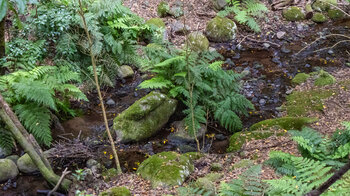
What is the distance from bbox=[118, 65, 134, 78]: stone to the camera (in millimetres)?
6526

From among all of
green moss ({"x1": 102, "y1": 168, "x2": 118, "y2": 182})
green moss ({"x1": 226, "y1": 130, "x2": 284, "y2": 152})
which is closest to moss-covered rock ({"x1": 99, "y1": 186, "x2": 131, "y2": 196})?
green moss ({"x1": 102, "y1": 168, "x2": 118, "y2": 182})

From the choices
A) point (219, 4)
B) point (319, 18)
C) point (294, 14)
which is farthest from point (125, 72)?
point (319, 18)

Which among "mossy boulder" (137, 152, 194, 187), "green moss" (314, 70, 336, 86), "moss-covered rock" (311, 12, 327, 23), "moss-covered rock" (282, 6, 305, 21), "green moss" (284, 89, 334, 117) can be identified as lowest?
"green moss" (284, 89, 334, 117)

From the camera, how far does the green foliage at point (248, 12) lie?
8172mm

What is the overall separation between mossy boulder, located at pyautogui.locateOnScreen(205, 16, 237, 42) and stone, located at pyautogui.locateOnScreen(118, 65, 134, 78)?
8.84 feet

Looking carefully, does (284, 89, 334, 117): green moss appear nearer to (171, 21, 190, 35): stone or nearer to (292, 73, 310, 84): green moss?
(292, 73, 310, 84): green moss

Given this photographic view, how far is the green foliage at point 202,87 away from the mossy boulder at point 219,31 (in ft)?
9.38

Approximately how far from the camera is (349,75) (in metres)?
6.00

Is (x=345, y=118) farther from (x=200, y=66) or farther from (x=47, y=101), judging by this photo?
(x=47, y=101)

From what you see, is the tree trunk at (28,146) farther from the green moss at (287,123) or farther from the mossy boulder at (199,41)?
the mossy boulder at (199,41)

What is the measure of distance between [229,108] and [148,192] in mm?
2263

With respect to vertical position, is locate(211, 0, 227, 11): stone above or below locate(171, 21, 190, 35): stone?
above

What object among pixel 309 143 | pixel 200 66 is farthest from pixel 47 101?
pixel 309 143

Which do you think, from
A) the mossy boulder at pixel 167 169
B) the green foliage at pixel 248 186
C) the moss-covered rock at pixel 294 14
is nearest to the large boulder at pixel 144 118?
the mossy boulder at pixel 167 169
